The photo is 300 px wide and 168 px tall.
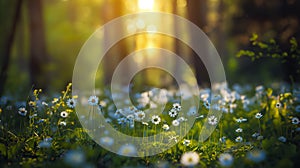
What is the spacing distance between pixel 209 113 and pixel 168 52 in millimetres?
18214

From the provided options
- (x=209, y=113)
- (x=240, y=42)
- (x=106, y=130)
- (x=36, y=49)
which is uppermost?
(x=240, y=42)

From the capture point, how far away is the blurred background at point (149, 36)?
899cm

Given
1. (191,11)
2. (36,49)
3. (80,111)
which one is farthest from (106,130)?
(36,49)

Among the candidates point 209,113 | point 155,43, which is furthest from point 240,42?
point 209,113

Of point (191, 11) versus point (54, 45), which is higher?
point (54, 45)

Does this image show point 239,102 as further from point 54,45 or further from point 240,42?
point 54,45

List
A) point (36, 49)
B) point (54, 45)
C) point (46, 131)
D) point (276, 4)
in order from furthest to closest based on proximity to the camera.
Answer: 1. point (54, 45)
2. point (276, 4)
3. point (36, 49)
4. point (46, 131)

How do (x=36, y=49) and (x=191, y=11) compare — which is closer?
(x=191, y=11)

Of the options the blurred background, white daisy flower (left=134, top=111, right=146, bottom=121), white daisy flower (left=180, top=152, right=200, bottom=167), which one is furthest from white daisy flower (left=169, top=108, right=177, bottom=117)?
the blurred background

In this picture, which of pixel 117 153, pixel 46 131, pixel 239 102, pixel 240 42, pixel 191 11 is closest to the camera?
pixel 117 153

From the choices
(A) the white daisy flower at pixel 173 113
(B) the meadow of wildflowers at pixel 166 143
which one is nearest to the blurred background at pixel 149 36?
(B) the meadow of wildflowers at pixel 166 143

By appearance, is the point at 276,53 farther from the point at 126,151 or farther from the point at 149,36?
the point at 149,36

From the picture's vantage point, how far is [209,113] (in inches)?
191

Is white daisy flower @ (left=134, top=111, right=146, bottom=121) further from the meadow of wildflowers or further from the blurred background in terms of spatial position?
the blurred background
